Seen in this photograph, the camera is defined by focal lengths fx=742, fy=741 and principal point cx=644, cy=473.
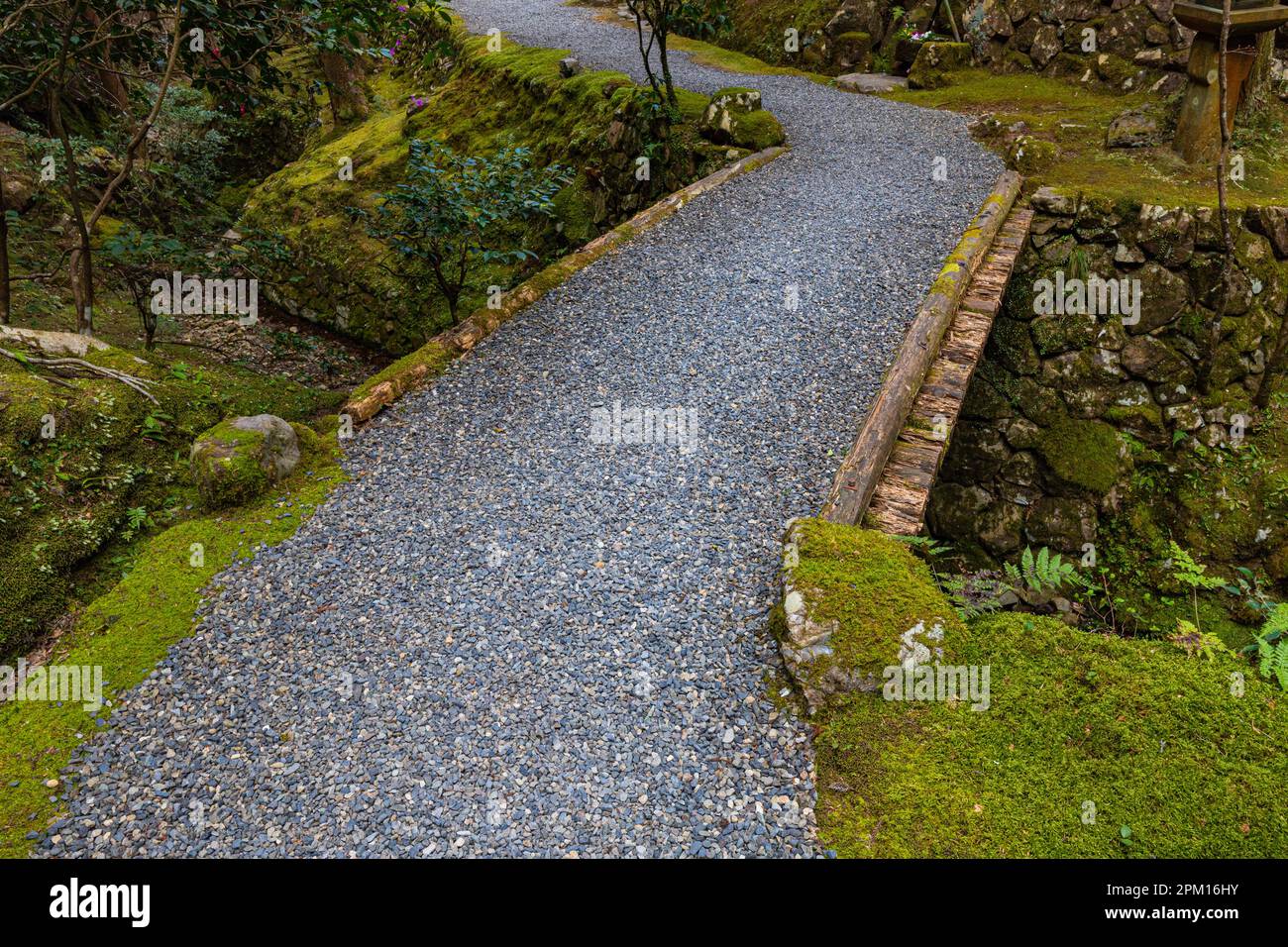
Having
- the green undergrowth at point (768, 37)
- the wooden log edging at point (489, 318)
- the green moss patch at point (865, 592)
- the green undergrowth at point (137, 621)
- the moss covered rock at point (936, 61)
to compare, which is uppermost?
the green undergrowth at point (768, 37)

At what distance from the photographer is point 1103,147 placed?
11531 millimetres

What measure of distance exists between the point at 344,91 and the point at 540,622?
55.5 feet

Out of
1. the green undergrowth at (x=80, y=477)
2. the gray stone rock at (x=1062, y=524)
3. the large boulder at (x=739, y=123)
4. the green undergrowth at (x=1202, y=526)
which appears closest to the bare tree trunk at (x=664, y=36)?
the large boulder at (x=739, y=123)

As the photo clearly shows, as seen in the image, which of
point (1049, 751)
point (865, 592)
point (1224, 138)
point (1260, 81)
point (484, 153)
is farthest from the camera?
point (484, 153)

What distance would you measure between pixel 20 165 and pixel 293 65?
11.6m

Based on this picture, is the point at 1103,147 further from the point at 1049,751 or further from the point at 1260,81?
the point at 1049,751

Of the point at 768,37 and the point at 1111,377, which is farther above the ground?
the point at 768,37

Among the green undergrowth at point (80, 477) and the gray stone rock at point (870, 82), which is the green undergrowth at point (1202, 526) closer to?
the green undergrowth at point (80, 477)

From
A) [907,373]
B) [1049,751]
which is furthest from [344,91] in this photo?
[1049,751]

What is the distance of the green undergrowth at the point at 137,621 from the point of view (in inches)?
158

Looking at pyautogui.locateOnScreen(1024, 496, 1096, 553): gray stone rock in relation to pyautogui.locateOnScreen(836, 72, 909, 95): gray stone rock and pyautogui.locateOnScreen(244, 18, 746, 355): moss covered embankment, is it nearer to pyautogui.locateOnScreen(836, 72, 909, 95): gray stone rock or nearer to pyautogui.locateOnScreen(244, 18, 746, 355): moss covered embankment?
pyautogui.locateOnScreen(244, 18, 746, 355): moss covered embankment

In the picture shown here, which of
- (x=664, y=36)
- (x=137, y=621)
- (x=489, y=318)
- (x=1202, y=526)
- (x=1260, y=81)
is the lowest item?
(x=1202, y=526)

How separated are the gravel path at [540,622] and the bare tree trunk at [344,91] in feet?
40.3
